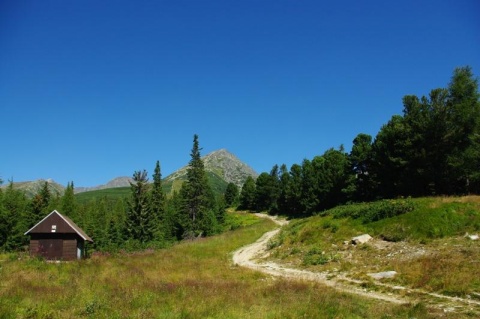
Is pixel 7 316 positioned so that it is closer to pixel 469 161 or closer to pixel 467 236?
pixel 467 236

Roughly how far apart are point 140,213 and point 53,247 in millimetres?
20645

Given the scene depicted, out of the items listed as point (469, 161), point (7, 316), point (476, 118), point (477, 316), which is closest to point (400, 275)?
point (477, 316)

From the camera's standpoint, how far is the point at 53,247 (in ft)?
159

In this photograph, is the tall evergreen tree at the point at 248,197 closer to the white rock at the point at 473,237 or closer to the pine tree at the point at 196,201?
the pine tree at the point at 196,201

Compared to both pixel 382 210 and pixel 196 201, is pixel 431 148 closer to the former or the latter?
pixel 382 210

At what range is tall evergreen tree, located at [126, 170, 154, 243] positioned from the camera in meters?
66.5

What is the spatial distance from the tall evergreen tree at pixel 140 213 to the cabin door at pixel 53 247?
62.8 ft

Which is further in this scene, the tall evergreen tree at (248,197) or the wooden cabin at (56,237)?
the tall evergreen tree at (248,197)

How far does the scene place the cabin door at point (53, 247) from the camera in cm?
4825

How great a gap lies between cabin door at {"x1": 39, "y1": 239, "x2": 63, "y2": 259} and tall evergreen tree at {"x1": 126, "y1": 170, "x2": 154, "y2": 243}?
19.1 meters

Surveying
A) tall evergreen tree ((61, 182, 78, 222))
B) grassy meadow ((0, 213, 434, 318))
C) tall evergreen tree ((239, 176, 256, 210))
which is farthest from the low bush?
tall evergreen tree ((239, 176, 256, 210))

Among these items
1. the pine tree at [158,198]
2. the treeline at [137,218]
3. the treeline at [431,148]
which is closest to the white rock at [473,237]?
the treeline at [431,148]

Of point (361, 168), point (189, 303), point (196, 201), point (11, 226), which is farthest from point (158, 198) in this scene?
point (189, 303)

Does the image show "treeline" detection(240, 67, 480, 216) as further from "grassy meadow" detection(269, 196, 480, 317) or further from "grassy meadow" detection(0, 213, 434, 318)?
"grassy meadow" detection(0, 213, 434, 318)
